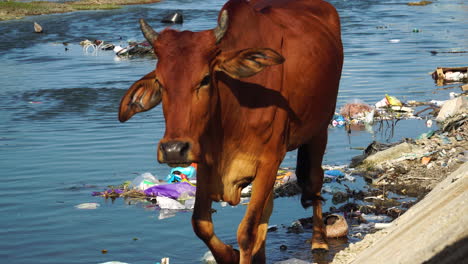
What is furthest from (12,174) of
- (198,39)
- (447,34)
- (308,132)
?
(447,34)

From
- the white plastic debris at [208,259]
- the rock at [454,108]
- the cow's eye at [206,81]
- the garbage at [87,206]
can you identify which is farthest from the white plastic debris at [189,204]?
the rock at [454,108]

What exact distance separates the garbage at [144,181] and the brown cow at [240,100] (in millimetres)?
2303

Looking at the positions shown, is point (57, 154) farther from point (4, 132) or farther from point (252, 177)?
point (252, 177)

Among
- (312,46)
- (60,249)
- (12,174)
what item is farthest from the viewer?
(12,174)

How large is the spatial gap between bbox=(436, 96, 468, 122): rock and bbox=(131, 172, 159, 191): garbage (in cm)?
407

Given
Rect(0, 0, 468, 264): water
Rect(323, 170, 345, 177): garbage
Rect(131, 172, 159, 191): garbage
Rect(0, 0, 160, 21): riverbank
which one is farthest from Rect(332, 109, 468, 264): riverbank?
Rect(0, 0, 160, 21): riverbank

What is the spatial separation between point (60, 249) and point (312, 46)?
8.56 feet

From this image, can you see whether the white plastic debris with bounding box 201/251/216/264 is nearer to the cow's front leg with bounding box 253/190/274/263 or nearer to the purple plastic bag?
the cow's front leg with bounding box 253/190/274/263

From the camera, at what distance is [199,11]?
1581 inches

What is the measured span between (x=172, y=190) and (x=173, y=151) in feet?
11.5

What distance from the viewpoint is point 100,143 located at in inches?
420

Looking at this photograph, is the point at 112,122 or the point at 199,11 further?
the point at 199,11

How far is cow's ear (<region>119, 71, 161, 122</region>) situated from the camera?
523cm

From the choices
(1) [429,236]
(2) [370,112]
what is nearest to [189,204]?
(1) [429,236]
